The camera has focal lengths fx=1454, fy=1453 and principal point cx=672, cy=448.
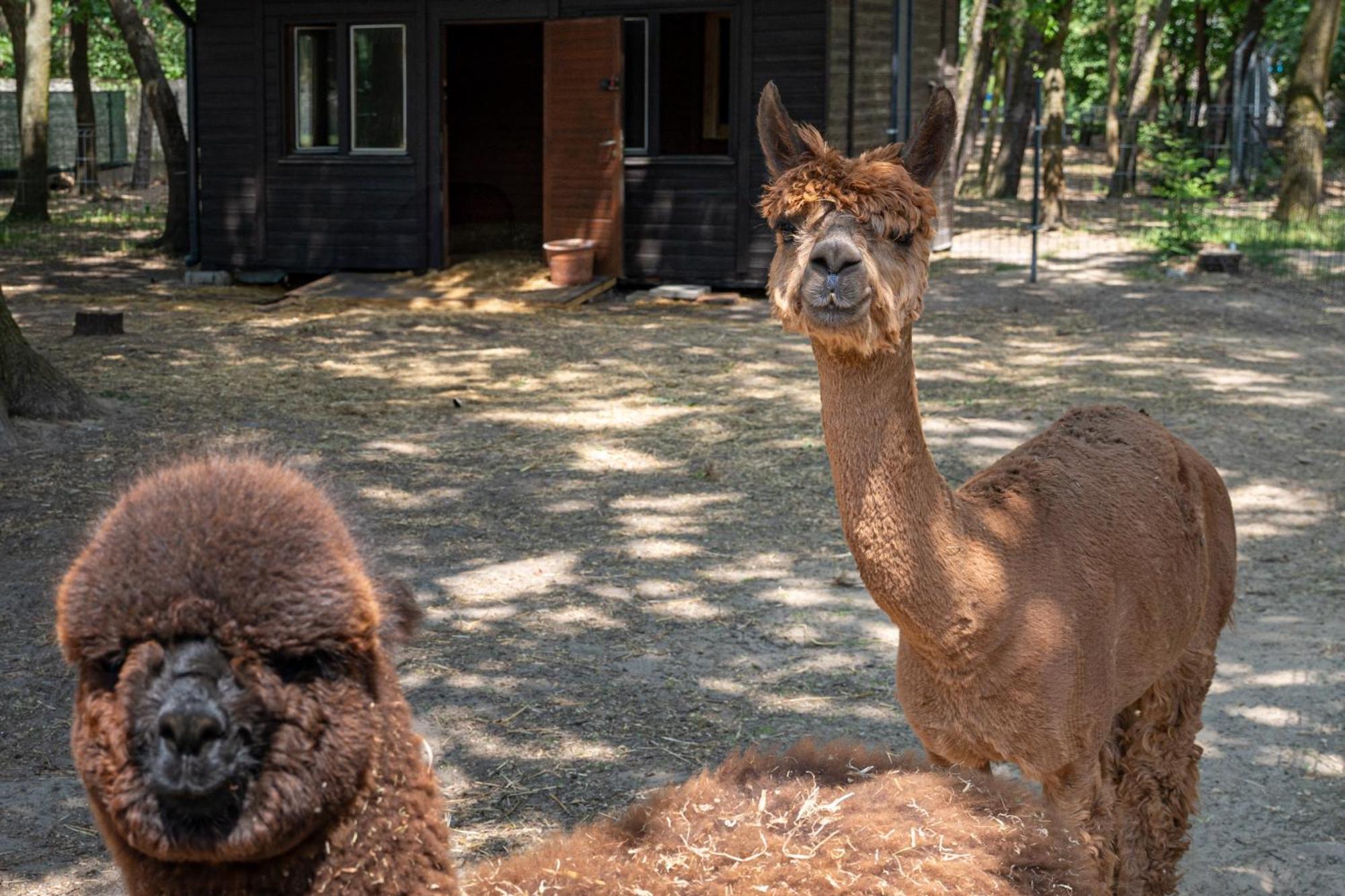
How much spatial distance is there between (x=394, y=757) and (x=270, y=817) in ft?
0.71

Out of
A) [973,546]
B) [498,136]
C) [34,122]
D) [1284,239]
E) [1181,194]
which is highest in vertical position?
[34,122]

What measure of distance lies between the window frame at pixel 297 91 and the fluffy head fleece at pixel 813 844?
15316 mm

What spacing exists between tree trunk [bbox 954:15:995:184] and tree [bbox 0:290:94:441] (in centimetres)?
1856

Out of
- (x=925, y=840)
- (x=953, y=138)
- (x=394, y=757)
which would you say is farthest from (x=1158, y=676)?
(x=394, y=757)

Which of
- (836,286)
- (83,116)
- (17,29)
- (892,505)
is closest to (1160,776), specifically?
(892,505)

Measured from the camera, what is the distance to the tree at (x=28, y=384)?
876 cm

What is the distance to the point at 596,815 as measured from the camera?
4.32 m

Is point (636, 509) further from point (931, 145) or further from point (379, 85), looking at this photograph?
point (379, 85)

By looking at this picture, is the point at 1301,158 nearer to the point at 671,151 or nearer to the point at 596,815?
the point at 671,151

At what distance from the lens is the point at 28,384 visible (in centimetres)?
885

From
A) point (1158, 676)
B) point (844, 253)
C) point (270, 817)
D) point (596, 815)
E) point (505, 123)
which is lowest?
point (596, 815)

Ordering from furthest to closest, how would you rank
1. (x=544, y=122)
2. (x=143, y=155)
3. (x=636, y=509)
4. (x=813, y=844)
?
(x=143, y=155)
(x=544, y=122)
(x=636, y=509)
(x=813, y=844)

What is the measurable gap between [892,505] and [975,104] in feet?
91.3

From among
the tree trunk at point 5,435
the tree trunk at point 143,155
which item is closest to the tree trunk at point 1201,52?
the tree trunk at point 143,155
